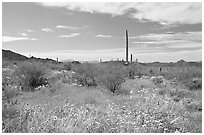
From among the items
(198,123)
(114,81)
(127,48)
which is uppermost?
(127,48)

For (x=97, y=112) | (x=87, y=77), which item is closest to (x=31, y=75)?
(x=87, y=77)

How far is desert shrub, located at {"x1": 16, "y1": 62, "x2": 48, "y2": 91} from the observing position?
14.0m

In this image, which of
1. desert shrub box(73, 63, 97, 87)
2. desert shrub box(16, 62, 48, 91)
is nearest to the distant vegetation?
desert shrub box(16, 62, 48, 91)

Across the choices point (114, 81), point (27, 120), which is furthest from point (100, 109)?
point (114, 81)

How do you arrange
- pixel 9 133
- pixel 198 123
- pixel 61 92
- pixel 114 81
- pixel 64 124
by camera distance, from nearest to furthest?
pixel 9 133, pixel 64 124, pixel 198 123, pixel 61 92, pixel 114 81

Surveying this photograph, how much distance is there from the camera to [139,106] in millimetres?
8922

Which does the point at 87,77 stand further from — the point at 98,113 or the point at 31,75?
the point at 98,113

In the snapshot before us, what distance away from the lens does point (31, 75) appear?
559 inches

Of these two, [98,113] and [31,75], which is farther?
[31,75]

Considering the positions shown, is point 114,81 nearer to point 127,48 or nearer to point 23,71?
point 23,71

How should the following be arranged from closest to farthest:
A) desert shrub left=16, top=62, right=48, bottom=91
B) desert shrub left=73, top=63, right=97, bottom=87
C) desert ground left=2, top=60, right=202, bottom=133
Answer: desert ground left=2, top=60, right=202, bottom=133, desert shrub left=16, top=62, right=48, bottom=91, desert shrub left=73, top=63, right=97, bottom=87

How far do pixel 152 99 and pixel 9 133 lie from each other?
583 centimetres

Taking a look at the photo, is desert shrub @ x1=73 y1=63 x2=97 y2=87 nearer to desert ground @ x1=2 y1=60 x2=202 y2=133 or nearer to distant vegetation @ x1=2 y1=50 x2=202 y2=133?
distant vegetation @ x1=2 y1=50 x2=202 y2=133

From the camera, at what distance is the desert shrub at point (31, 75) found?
45.9 feet
